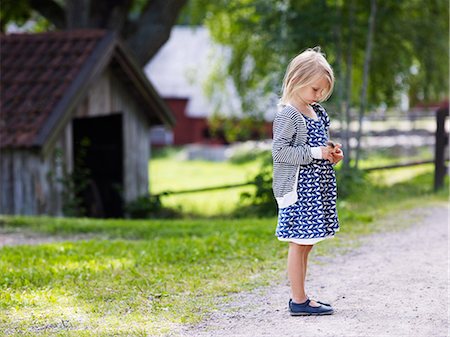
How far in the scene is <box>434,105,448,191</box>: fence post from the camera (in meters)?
11.8

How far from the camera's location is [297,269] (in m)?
5.16

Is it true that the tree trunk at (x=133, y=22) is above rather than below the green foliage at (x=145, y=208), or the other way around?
above

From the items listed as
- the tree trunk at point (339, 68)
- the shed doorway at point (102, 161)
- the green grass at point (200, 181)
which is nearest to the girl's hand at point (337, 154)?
the tree trunk at point (339, 68)

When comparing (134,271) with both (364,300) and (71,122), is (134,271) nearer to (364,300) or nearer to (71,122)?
(364,300)

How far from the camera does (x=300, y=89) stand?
5.11m

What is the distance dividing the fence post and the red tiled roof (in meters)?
5.30

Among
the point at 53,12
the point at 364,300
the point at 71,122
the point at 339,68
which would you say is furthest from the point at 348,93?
the point at 364,300

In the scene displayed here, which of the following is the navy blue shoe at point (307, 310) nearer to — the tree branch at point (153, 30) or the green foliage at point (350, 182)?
the green foliage at point (350, 182)

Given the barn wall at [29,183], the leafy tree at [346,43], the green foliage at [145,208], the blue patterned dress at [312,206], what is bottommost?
the green foliage at [145,208]

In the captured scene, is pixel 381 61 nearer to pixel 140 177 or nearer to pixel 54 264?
pixel 140 177

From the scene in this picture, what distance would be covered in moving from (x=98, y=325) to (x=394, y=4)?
10422 mm

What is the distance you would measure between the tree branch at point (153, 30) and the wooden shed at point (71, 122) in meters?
1.24

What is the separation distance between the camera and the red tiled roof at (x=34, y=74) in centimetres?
1144

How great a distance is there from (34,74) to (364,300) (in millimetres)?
8216
